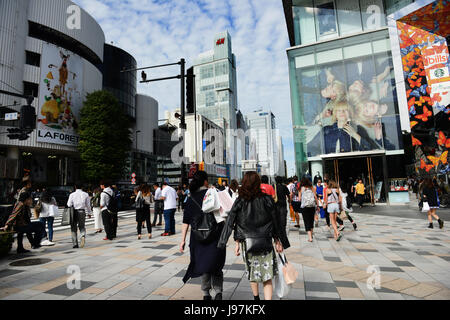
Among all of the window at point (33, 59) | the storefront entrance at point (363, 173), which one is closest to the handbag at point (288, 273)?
the storefront entrance at point (363, 173)

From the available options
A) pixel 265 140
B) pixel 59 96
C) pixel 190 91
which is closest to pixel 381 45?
pixel 190 91

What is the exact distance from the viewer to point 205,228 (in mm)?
3111

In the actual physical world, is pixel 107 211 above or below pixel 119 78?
below

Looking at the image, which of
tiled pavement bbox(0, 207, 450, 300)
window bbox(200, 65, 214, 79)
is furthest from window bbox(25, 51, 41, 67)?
window bbox(200, 65, 214, 79)

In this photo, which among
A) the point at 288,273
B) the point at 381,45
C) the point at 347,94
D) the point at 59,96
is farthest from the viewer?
the point at 59,96

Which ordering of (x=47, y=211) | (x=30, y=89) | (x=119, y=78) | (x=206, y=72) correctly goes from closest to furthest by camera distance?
1. (x=47, y=211)
2. (x=30, y=89)
3. (x=119, y=78)
4. (x=206, y=72)

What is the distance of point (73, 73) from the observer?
96.5 feet

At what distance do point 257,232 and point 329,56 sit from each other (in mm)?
22370

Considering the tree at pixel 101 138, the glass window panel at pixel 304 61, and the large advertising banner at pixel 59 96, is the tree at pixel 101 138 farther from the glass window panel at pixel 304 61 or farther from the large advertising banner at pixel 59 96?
the glass window panel at pixel 304 61

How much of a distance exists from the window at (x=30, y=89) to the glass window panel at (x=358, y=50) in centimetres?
3147

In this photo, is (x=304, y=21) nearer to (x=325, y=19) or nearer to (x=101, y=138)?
(x=325, y=19)

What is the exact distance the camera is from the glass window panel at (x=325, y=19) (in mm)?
21250

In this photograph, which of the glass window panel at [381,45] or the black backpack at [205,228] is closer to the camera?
the black backpack at [205,228]

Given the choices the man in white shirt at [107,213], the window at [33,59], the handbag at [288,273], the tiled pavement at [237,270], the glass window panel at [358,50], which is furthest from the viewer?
the window at [33,59]
